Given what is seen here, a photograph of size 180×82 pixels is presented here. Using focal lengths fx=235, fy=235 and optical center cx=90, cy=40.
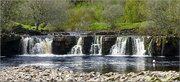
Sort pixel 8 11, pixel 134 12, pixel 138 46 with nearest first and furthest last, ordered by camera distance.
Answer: pixel 8 11
pixel 138 46
pixel 134 12

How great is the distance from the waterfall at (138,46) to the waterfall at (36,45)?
53.5 ft

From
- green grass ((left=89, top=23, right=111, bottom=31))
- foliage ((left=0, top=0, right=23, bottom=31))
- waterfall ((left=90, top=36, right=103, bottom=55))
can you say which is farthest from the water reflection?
green grass ((left=89, top=23, right=111, bottom=31))

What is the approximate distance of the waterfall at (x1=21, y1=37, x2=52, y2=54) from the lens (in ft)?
151

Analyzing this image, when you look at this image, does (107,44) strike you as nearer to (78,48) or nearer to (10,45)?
(78,48)

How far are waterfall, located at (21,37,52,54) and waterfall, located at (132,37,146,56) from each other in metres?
16.3

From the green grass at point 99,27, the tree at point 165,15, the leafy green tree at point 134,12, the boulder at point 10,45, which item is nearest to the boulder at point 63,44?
the boulder at point 10,45

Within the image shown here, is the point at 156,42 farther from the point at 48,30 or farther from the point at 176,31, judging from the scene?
the point at 48,30

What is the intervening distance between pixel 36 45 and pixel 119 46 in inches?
639

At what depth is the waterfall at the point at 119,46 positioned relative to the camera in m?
44.3

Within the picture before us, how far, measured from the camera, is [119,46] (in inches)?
1763

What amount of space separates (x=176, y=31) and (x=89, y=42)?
57.5 feet

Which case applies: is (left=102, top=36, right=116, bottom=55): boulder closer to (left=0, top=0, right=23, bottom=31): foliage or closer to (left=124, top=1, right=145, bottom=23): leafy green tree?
(left=0, top=0, right=23, bottom=31): foliage

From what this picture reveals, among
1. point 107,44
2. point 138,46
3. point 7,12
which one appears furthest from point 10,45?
point 138,46

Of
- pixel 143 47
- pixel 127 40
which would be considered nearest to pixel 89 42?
pixel 127 40
